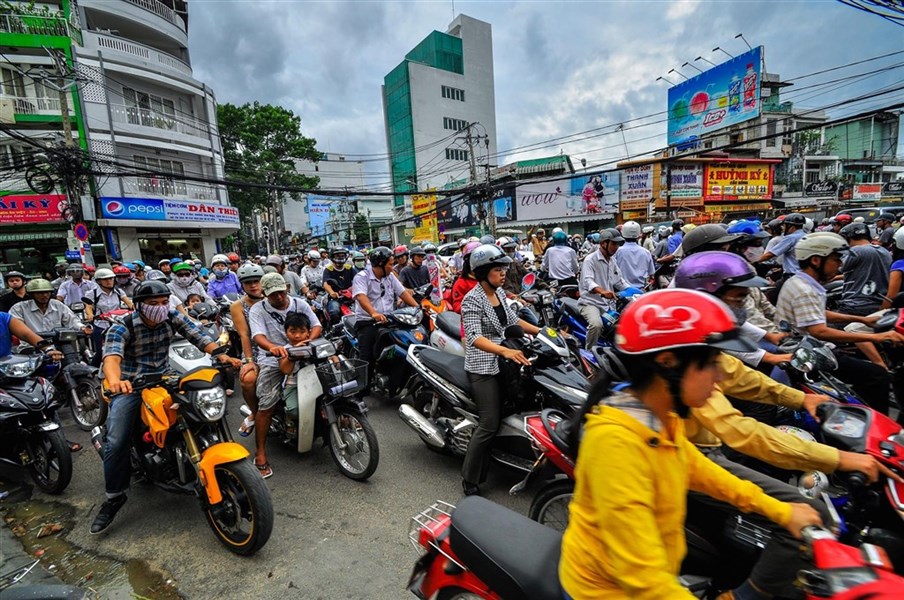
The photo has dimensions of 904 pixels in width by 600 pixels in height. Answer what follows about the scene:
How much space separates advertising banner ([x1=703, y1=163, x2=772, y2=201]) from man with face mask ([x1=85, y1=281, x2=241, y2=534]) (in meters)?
33.7

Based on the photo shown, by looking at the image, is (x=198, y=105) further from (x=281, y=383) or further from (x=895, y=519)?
(x=895, y=519)

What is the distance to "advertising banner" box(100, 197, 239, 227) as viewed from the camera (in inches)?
734

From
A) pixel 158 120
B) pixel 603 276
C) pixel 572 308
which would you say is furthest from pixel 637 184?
pixel 158 120

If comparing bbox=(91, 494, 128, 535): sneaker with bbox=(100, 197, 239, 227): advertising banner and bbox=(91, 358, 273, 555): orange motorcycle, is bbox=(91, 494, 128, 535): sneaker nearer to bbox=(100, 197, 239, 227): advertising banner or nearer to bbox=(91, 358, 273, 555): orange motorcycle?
bbox=(91, 358, 273, 555): orange motorcycle

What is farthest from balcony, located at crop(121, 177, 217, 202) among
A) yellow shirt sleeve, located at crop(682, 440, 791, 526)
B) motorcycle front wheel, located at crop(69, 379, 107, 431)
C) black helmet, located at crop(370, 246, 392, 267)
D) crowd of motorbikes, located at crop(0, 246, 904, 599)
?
yellow shirt sleeve, located at crop(682, 440, 791, 526)

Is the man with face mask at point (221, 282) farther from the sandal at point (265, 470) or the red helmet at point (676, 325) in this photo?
the red helmet at point (676, 325)

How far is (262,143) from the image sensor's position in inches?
1209

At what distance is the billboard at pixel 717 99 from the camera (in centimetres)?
2738

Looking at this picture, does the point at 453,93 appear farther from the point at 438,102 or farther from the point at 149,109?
the point at 149,109

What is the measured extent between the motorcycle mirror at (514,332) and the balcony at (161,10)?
29.2 metres

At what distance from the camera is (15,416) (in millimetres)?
3516

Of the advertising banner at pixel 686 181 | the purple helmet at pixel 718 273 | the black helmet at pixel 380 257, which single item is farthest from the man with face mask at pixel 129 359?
the advertising banner at pixel 686 181

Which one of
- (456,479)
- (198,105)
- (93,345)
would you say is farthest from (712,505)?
(198,105)

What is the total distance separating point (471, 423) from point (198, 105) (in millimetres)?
27294
